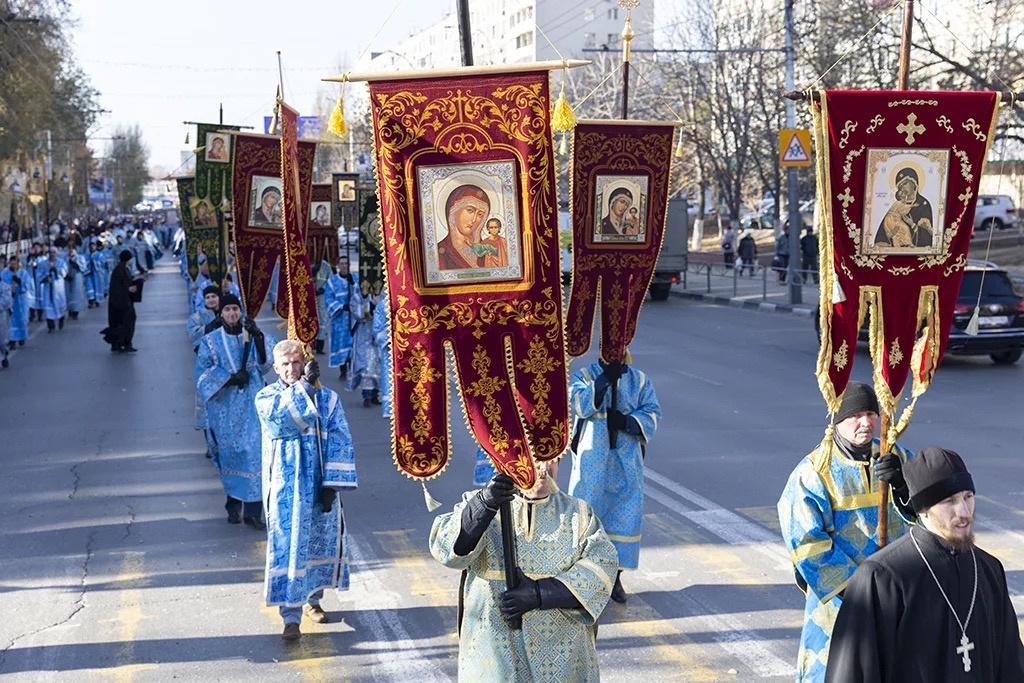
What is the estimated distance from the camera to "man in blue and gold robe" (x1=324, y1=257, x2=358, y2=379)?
18.4 metres

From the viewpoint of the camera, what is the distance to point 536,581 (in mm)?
5051

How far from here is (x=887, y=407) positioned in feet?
19.9

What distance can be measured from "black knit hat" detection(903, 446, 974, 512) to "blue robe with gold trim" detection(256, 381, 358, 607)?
4.16 metres

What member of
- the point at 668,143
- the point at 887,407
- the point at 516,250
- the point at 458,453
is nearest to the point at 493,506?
the point at 516,250

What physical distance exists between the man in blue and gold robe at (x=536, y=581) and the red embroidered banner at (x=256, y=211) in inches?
225

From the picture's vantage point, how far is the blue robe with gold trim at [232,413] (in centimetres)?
1090

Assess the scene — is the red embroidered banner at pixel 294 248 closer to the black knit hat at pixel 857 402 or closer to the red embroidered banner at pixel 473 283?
the red embroidered banner at pixel 473 283

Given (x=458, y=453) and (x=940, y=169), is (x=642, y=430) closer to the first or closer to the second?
(x=940, y=169)

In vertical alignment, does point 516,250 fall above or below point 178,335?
above

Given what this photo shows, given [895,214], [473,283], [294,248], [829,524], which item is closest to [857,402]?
[829,524]

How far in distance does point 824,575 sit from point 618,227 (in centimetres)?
363

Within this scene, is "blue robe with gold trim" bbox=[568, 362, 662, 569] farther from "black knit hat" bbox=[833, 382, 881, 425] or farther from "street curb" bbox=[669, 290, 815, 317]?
"street curb" bbox=[669, 290, 815, 317]

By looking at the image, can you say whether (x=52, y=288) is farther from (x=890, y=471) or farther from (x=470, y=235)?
(x=890, y=471)

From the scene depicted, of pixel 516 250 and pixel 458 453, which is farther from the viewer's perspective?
pixel 458 453
